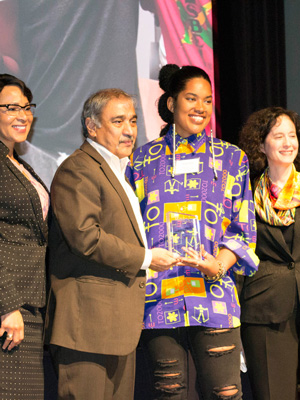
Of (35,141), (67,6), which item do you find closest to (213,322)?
(35,141)

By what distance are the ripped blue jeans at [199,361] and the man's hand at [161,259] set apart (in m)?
0.32

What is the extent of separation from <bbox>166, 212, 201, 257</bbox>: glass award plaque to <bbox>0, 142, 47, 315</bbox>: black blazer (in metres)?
0.51

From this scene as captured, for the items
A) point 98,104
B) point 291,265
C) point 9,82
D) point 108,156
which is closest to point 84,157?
point 108,156

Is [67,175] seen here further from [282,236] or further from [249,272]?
[282,236]

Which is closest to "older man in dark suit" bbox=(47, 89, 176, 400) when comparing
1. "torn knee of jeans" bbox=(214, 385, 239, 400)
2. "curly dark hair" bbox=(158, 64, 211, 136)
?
"torn knee of jeans" bbox=(214, 385, 239, 400)

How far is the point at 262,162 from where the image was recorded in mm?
3088

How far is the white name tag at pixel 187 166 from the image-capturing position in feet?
8.85

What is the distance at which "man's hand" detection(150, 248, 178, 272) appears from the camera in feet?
7.61

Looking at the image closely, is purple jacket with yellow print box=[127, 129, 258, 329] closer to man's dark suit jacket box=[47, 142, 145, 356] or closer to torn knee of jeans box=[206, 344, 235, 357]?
torn knee of jeans box=[206, 344, 235, 357]

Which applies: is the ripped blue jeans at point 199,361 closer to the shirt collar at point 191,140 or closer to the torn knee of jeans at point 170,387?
the torn knee of jeans at point 170,387

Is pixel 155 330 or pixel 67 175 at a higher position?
pixel 67 175

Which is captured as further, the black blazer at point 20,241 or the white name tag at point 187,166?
the white name tag at point 187,166

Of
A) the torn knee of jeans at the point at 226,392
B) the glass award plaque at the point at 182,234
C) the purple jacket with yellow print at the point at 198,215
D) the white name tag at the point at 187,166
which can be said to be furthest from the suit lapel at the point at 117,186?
the torn knee of jeans at the point at 226,392

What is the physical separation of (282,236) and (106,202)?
99 centimetres
